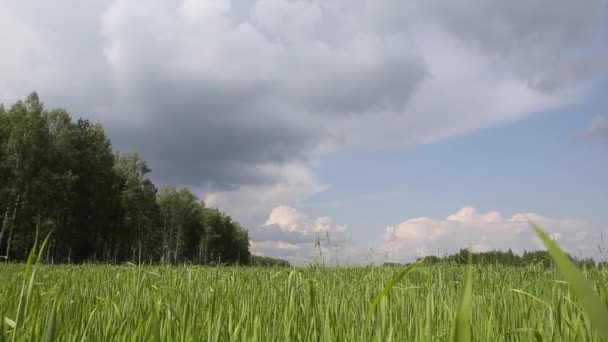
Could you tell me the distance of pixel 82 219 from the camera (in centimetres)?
3916

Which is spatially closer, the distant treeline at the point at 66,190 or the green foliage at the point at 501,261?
the green foliage at the point at 501,261

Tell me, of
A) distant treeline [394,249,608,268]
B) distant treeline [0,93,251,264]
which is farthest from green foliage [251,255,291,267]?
distant treeline [0,93,251,264]

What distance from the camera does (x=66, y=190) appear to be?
35.6m

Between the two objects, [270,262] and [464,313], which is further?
[270,262]

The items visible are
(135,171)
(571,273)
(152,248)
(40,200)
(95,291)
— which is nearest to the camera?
(571,273)

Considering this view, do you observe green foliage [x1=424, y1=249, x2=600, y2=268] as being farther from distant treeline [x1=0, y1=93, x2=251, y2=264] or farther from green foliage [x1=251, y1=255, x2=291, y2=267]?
distant treeline [x1=0, y1=93, x2=251, y2=264]

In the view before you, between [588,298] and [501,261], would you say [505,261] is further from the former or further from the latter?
[588,298]

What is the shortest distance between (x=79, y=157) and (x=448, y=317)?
41.1 metres

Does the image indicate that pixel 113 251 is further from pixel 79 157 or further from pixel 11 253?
pixel 79 157

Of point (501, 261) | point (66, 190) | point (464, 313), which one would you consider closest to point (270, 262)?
point (501, 261)

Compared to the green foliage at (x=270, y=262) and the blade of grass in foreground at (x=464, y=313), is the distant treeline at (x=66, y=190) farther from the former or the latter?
the blade of grass in foreground at (x=464, y=313)

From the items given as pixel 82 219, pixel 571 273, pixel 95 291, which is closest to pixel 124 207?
pixel 82 219

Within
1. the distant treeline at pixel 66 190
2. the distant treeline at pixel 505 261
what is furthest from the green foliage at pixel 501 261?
the distant treeline at pixel 66 190

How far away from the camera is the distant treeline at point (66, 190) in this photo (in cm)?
3219
